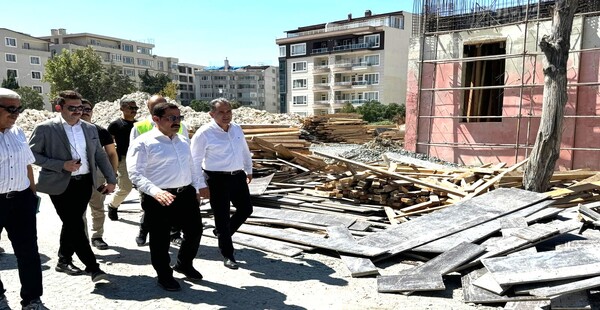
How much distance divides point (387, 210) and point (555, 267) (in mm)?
3095

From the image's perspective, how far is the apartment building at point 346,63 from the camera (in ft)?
169

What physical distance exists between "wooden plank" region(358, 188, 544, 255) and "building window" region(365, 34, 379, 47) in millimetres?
47412

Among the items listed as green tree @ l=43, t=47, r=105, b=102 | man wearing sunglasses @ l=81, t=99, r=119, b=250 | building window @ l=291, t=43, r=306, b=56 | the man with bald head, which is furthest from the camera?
building window @ l=291, t=43, r=306, b=56

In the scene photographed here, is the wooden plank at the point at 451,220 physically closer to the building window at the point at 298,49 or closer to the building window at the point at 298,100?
the building window at the point at 298,100

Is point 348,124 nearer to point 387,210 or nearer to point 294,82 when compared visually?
point 387,210

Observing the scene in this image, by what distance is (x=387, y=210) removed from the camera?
679 cm

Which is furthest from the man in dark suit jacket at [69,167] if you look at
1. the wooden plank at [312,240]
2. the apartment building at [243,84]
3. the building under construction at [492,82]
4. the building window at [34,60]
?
the apartment building at [243,84]

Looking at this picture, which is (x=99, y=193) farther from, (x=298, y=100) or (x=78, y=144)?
(x=298, y=100)

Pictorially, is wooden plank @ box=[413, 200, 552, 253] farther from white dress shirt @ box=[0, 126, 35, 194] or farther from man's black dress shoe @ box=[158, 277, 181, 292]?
white dress shirt @ box=[0, 126, 35, 194]

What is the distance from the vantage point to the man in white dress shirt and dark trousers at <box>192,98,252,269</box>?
189 inches

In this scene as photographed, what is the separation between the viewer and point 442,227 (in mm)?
5504

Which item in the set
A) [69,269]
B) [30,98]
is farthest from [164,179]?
[30,98]

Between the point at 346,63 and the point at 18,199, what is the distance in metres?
52.5

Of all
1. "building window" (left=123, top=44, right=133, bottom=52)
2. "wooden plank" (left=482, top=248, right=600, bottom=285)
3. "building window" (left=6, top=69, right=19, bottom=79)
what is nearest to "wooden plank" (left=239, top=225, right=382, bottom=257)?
"wooden plank" (left=482, top=248, right=600, bottom=285)
